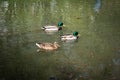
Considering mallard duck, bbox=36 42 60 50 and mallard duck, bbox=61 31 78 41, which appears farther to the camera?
mallard duck, bbox=61 31 78 41

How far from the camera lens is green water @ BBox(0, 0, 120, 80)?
14336 mm

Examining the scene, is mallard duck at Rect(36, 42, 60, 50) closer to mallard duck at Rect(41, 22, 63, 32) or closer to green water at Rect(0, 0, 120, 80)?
green water at Rect(0, 0, 120, 80)

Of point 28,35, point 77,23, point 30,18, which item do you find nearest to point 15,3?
point 30,18

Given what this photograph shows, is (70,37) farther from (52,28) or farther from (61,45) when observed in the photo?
(52,28)

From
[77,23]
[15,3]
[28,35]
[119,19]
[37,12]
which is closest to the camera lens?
[28,35]

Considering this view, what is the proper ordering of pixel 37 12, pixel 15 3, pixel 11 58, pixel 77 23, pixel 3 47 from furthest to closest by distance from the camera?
pixel 15 3 → pixel 37 12 → pixel 77 23 → pixel 3 47 → pixel 11 58

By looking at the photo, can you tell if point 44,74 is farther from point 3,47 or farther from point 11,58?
point 3,47

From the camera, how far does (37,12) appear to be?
27.5 metres

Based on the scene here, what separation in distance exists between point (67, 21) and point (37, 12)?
3.92 m

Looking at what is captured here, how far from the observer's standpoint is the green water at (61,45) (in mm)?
14336

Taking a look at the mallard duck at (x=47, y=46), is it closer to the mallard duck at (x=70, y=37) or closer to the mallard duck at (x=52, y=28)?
the mallard duck at (x=70, y=37)

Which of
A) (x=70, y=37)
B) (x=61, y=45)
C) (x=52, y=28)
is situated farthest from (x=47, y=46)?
(x=52, y=28)

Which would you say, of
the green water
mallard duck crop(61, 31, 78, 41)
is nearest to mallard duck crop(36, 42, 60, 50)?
the green water

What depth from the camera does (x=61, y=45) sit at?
18.5 meters
